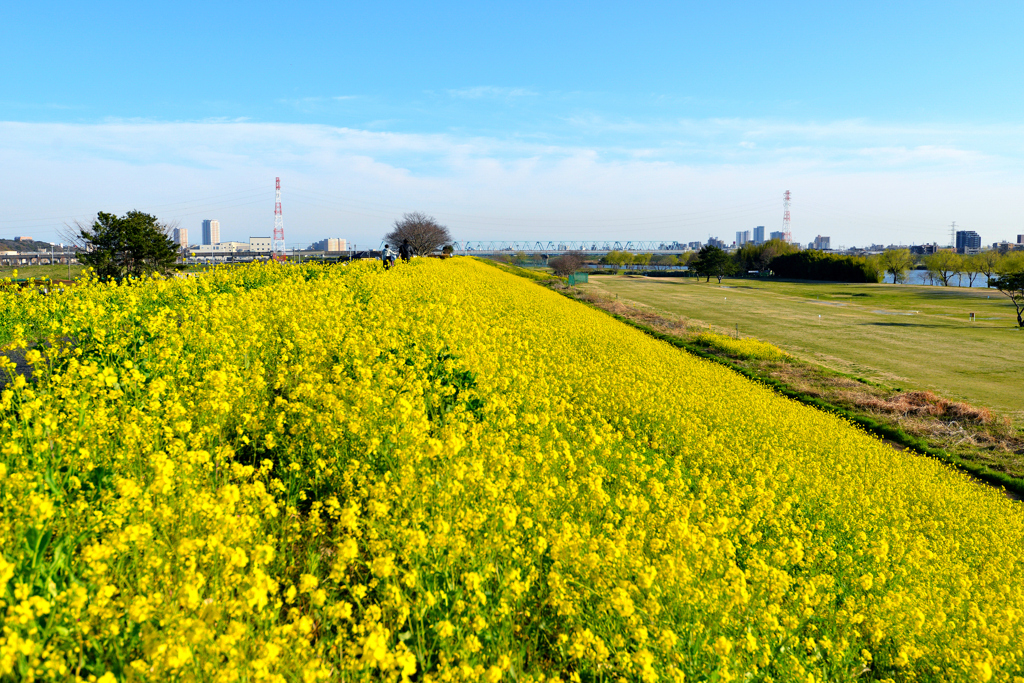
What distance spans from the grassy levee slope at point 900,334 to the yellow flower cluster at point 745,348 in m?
2.25

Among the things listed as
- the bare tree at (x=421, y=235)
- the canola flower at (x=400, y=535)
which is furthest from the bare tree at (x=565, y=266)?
the canola flower at (x=400, y=535)

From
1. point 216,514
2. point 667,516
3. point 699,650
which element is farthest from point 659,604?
point 216,514

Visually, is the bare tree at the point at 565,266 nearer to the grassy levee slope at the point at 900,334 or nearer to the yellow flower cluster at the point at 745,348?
the grassy levee slope at the point at 900,334

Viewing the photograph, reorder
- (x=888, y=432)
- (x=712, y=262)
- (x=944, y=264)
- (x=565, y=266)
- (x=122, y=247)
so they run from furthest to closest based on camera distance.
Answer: (x=712, y=262) < (x=944, y=264) < (x=565, y=266) < (x=122, y=247) < (x=888, y=432)

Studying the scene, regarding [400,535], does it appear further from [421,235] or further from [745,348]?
[421,235]

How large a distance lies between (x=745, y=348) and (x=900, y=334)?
618 inches

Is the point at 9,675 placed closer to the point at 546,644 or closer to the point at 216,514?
the point at 216,514

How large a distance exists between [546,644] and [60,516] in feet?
10.4

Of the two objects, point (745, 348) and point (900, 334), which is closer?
point (745, 348)

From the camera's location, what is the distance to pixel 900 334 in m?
32.5

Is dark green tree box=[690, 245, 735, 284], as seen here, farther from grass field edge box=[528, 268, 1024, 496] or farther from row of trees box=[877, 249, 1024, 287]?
grass field edge box=[528, 268, 1024, 496]

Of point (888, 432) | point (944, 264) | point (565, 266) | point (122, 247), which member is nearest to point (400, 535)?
point (888, 432)

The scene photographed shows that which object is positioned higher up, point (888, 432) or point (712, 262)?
point (712, 262)

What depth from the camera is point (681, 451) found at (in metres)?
9.25
